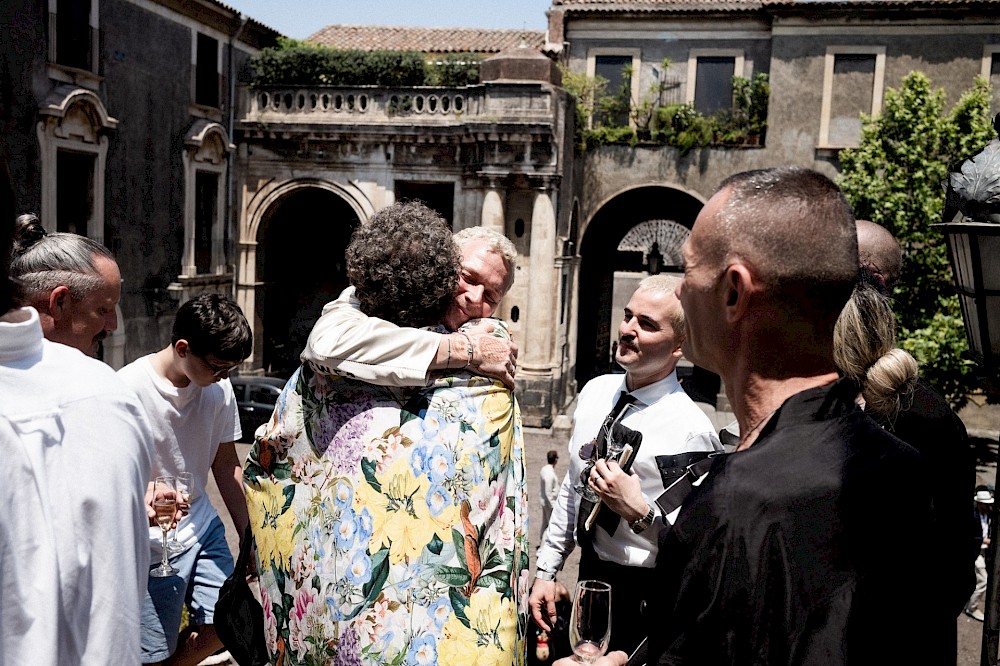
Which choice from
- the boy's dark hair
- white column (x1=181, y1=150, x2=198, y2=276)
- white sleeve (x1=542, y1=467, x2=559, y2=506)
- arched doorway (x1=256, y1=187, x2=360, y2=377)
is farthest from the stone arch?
the boy's dark hair

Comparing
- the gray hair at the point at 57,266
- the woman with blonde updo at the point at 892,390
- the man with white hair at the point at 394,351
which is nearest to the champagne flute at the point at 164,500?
the gray hair at the point at 57,266

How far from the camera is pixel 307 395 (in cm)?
246

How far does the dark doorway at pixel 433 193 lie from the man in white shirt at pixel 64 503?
697 inches

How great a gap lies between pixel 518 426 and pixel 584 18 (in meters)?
20.3

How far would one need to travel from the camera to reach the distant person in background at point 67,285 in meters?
2.96

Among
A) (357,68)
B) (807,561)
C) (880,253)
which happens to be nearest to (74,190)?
(357,68)

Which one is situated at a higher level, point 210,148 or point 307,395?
point 210,148

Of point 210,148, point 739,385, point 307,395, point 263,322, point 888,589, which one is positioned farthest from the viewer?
point 263,322

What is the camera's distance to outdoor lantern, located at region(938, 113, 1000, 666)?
2.93 m

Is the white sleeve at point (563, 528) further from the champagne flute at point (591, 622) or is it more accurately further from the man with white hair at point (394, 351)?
the man with white hair at point (394, 351)

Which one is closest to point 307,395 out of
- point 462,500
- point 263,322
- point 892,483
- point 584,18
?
point 462,500

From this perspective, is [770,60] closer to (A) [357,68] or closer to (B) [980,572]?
(A) [357,68]

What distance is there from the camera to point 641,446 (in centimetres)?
352

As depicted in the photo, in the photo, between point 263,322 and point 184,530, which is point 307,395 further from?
point 263,322
